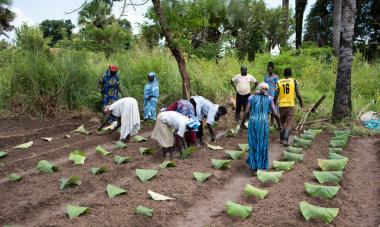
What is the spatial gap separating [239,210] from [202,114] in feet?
12.0

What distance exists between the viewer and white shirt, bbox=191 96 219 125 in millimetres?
8562

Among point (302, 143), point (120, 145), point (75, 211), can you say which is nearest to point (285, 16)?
point (302, 143)

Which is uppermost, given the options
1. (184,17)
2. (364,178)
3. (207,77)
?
(184,17)

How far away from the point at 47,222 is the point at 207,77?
9.70 m

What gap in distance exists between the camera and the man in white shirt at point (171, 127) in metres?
7.48

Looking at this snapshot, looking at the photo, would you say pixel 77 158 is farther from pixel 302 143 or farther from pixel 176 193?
pixel 302 143

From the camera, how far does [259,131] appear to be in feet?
23.0

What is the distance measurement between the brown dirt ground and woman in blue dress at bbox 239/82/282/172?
30cm

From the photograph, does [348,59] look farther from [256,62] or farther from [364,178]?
[256,62]

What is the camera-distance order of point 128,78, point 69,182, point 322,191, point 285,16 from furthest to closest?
point 285,16 < point 128,78 < point 69,182 < point 322,191

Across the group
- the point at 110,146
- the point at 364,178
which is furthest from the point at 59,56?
the point at 364,178

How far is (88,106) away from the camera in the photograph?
13.3 m

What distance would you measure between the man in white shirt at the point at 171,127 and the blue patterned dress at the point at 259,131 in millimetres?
1012

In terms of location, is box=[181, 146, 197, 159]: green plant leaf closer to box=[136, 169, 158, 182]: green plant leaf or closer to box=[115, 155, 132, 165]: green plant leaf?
box=[115, 155, 132, 165]: green plant leaf
